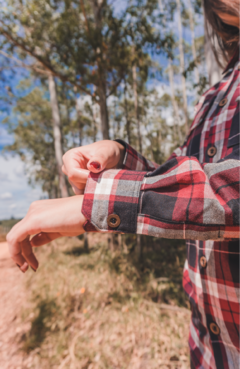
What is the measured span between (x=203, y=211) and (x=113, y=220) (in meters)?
0.27

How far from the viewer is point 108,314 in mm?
2957

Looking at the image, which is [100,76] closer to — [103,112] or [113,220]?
[103,112]

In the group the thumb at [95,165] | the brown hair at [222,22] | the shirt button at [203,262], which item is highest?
the brown hair at [222,22]

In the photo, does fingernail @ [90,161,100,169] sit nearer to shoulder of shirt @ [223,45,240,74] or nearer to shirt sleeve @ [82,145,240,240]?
shirt sleeve @ [82,145,240,240]

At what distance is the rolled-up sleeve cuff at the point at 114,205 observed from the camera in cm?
58

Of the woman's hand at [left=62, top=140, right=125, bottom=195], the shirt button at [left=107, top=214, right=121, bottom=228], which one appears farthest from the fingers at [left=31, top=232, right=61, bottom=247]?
the shirt button at [left=107, top=214, right=121, bottom=228]

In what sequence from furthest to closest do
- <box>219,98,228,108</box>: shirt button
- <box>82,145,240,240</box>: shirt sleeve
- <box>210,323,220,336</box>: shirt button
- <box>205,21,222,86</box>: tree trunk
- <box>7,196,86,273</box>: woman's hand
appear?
<box>205,21,222,86</box>: tree trunk < <box>219,98,228,108</box>: shirt button < <box>210,323,220,336</box>: shirt button < <box>7,196,86,273</box>: woman's hand < <box>82,145,240,240</box>: shirt sleeve

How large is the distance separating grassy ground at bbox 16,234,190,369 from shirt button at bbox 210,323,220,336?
1963 millimetres

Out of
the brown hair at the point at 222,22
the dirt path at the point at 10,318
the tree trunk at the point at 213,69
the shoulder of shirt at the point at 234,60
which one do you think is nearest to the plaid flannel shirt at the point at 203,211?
the shoulder of shirt at the point at 234,60

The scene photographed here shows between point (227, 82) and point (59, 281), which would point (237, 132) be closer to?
point (227, 82)

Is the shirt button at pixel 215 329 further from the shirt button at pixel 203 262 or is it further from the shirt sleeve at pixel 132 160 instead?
the shirt sleeve at pixel 132 160

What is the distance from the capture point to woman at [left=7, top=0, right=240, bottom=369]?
53 centimetres

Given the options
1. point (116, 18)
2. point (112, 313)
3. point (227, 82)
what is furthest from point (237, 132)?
point (116, 18)

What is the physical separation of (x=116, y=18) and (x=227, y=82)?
3.63 meters
